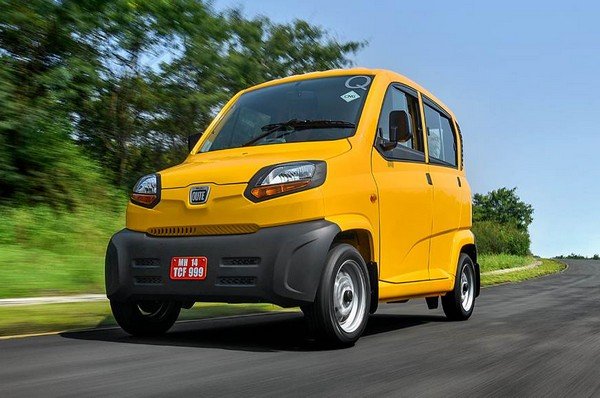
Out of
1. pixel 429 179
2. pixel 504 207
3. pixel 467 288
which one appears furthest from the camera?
pixel 504 207

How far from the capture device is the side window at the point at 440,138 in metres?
7.98

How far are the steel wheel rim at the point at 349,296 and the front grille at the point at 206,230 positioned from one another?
30.5 inches

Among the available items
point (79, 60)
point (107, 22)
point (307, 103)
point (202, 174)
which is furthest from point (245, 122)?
point (107, 22)

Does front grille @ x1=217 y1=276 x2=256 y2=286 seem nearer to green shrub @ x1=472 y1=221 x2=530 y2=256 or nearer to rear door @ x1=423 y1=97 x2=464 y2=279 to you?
rear door @ x1=423 y1=97 x2=464 y2=279

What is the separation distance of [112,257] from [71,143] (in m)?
10.1

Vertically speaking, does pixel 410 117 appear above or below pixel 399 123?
above

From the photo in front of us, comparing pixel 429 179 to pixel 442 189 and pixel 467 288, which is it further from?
pixel 467 288

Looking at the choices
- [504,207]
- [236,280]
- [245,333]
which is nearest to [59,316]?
[245,333]

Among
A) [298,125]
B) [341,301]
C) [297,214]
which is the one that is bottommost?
[341,301]

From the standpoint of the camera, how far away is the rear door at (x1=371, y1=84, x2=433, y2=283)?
21.0ft

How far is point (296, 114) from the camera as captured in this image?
6777 mm

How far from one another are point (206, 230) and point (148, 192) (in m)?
0.72

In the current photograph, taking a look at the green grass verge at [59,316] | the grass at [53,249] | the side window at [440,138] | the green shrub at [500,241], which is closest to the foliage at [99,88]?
the grass at [53,249]

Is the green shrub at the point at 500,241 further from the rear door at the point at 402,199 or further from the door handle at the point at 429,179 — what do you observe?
the rear door at the point at 402,199
